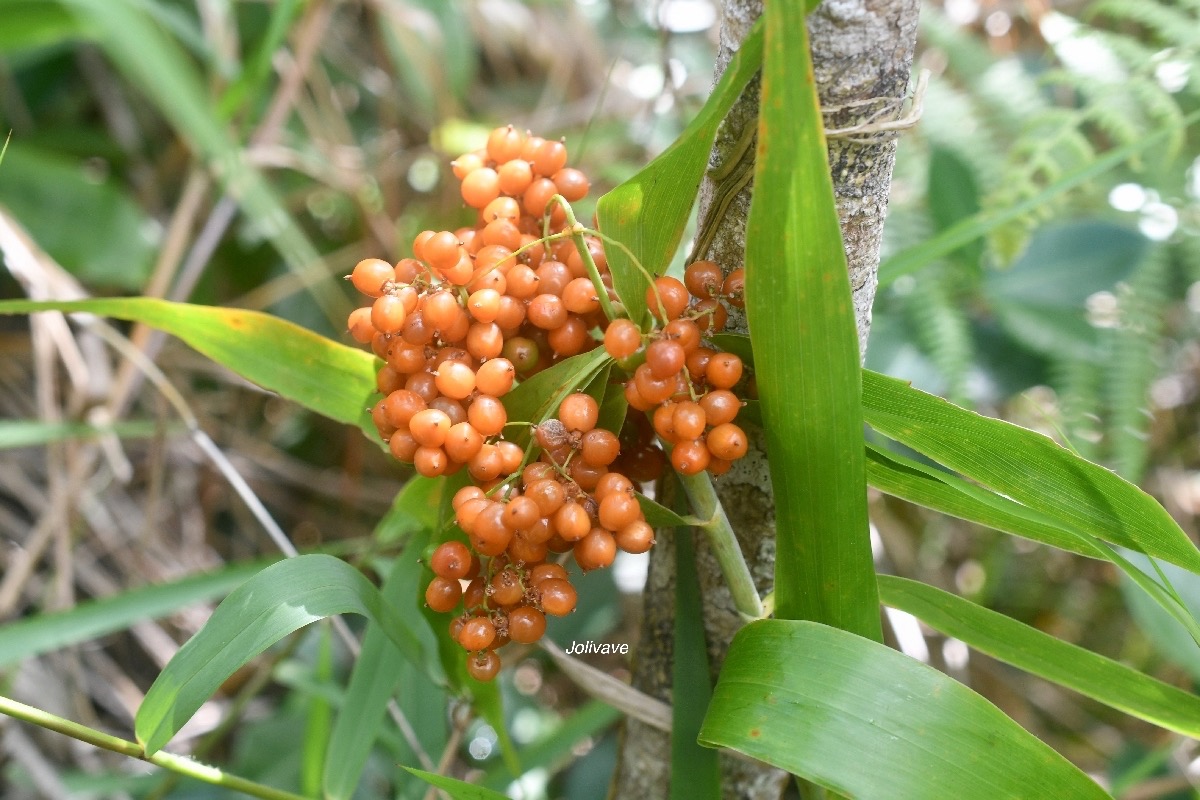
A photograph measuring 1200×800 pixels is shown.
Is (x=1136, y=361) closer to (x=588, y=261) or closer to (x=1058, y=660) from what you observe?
(x=1058, y=660)

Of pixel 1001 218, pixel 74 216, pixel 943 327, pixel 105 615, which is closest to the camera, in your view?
pixel 1001 218

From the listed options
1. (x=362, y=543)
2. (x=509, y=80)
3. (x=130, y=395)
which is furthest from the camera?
(x=509, y=80)

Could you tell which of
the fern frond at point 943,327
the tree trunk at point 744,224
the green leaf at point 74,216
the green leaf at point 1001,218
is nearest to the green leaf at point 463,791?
the tree trunk at point 744,224

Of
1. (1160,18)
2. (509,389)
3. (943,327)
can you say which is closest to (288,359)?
(509,389)

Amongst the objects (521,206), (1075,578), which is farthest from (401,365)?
(1075,578)

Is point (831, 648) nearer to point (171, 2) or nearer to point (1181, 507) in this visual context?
point (1181, 507)
